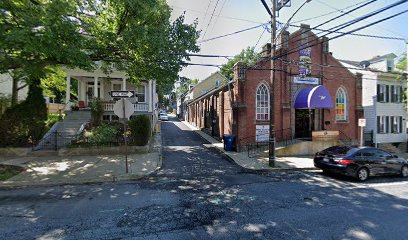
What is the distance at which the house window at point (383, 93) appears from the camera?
21562 millimetres

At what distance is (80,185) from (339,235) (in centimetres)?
792

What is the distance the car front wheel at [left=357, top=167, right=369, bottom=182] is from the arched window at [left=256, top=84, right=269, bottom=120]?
789 centimetres

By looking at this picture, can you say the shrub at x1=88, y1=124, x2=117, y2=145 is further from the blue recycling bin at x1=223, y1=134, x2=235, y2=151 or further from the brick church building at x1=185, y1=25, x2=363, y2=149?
the brick church building at x1=185, y1=25, x2=363, y2=149

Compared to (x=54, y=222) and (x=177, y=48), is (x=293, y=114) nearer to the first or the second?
(x=177, y=48)

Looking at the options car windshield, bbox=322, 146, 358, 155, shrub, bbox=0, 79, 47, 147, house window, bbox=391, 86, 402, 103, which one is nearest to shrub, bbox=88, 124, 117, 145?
shrub, bbox=0, 79, 47, 147

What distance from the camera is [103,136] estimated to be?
13.8m

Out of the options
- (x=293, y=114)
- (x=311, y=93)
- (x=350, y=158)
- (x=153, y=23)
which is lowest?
(x=350, y=158)

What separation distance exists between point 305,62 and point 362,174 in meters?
10.4

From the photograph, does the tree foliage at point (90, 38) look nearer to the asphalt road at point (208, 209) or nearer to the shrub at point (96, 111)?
the shrub at point (96, 111)

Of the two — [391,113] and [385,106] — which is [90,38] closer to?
[385,106]

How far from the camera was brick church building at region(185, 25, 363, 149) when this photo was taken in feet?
53.2

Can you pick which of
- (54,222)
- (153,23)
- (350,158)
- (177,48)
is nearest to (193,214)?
(54,222)

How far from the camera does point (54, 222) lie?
5.13m

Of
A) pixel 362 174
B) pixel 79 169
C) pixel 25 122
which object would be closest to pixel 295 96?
pixel 362 174
